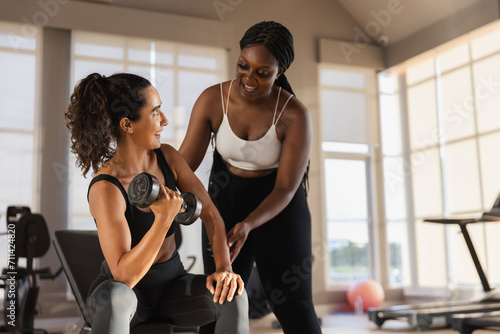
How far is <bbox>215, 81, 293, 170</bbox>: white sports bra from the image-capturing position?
5.03 feet

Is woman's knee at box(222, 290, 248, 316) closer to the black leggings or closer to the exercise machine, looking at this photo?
the black leggings

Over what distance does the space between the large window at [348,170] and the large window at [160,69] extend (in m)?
1.40

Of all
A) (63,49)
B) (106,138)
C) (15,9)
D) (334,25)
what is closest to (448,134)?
(334,25)

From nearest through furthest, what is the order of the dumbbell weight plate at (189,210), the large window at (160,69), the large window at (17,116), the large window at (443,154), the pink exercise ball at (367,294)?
the dumbbell weight plate at (189,210) → the large window at (17,116) → the large window at (160,69) → the large window at (443,154) → the pink exercise ball at (367,294)

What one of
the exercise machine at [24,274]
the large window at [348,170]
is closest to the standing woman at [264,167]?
the exercise machine at [24,274]

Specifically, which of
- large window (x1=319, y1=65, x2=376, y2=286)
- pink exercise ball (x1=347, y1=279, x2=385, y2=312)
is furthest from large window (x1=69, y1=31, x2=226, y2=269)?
pink exercise ball (x1=347, y1=279, x2=385, y2=312)

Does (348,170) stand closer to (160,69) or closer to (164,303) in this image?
(160,69)

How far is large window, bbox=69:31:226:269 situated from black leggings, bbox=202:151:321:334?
12.7ft

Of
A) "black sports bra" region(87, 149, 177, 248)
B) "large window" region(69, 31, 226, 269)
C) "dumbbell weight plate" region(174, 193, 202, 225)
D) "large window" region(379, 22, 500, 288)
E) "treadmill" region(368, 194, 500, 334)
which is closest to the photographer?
"dumbbell weight plate" region(174, 193, 202, 225)

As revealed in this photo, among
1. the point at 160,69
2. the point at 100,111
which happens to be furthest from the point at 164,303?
the point at 160,69

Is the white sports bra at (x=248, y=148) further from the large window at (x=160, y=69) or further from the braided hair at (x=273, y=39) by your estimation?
the large window at (x=160, y=69)

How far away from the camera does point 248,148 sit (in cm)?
152

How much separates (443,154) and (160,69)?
10.3 ft

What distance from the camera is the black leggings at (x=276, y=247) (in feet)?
4.76
